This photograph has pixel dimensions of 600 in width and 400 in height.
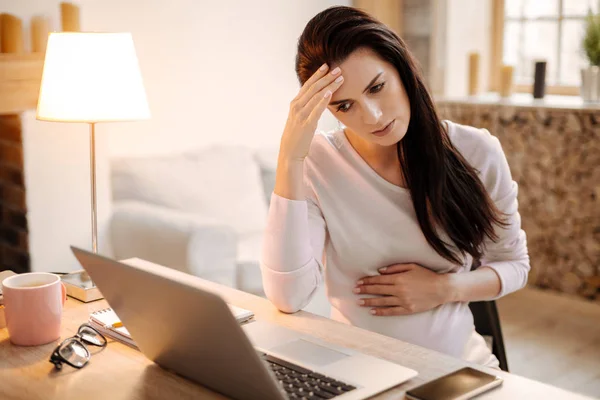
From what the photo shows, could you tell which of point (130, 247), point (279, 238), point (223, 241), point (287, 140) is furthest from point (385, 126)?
point (130, 247)

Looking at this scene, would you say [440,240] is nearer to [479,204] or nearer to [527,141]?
[479,204]

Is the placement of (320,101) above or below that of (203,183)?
above

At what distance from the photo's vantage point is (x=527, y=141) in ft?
11.7

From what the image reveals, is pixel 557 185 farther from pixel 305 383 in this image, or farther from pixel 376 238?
pixel 305 383

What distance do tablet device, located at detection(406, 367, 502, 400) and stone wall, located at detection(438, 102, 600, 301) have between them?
2.49 meters

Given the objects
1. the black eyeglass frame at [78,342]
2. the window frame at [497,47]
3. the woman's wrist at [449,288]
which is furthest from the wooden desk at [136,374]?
the window frame at [497,47]

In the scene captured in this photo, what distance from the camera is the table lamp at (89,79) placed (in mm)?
1790

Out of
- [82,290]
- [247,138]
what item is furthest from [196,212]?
[82,290]

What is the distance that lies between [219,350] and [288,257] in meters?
0.55

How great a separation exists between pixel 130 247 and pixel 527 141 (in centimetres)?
182

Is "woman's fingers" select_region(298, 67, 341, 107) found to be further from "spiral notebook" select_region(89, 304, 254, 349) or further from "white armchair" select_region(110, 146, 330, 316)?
"white armchair" select_region(110, 146, 330, 316)

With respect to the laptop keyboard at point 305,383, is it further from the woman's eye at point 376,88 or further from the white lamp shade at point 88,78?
the white lamp shade at point 88,78

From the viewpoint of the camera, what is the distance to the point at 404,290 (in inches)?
60.2

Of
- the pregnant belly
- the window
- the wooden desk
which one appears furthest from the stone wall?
the wooden desk
